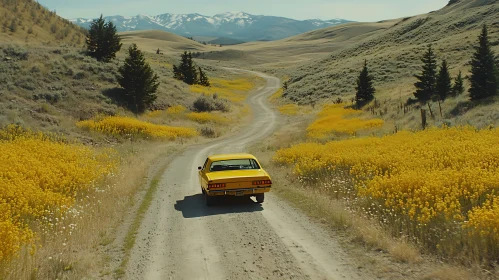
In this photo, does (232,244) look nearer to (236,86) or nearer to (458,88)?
(458,88)

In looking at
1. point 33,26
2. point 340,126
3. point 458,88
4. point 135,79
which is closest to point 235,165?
point 340,126

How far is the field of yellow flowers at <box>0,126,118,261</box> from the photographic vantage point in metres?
9.28

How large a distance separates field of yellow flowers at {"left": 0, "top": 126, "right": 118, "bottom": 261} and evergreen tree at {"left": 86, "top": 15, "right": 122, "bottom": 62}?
27750 mm

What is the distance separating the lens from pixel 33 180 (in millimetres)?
13445

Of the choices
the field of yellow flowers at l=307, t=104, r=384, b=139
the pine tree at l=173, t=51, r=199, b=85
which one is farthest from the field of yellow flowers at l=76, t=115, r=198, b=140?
the pine tree at l=173, t=51, r=199, b=85

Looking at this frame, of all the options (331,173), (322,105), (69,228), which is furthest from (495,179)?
(322,105)

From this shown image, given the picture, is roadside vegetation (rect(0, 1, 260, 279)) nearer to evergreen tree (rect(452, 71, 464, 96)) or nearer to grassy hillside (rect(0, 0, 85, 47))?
grassy hillside (rect(0, 0, 85, 47))

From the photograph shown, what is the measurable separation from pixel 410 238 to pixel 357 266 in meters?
1.75

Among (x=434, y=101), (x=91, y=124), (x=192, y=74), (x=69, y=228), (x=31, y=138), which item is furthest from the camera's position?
(x=192, y=74)

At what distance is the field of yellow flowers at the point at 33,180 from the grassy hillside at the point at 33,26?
30.7 meters

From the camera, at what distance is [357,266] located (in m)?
8.23

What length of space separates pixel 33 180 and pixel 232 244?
784 cm

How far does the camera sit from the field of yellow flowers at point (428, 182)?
27.7 feet

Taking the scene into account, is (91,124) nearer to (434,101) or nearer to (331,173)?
(331,173)
